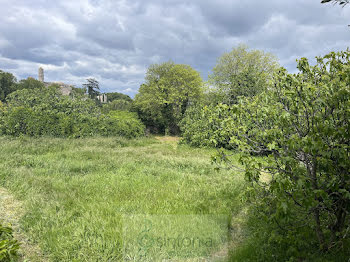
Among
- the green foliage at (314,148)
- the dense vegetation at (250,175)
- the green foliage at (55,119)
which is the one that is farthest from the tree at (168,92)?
the green foliage at (314,148)

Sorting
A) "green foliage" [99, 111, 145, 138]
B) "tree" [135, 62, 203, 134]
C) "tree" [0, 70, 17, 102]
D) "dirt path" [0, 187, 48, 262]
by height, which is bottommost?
"dirt path" [0, 187, 48, 262]

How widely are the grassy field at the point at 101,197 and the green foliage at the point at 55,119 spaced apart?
5.19m

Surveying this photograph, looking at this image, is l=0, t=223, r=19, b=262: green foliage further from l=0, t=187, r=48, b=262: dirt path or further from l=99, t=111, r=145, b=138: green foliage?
l=99, t=111, r=145, b=138: green foliage

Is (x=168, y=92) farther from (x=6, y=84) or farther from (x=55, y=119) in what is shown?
(x=6, y=84)

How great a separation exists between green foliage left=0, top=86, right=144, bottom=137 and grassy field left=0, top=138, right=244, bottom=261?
5.19 m

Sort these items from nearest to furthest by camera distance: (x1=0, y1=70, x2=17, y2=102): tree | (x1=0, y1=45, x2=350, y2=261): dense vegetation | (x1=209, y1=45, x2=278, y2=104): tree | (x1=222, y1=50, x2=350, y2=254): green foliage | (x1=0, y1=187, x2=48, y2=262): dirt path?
(x1=222, y1=50, x2=350, y2=254): green foliage
(x1=0, y1=45, x2=350, y2=261): dense vegetation
(x1=0, y1=187, x2=48, y2=262): dirt path
(x1=209, y1=45, x2=278, y2=104): tree
(x1=0, y1=70, x2=17, y2=102): tree

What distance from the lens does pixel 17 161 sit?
24.8 ft

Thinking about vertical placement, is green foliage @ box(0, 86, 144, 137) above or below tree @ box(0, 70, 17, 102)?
below

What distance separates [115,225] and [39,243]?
114 cm

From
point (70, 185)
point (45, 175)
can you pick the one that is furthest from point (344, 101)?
point (45, 175)

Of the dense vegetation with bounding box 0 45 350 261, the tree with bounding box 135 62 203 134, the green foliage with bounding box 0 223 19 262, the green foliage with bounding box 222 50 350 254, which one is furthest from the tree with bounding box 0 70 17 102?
the green foliage with bounding box 222 50 350 254

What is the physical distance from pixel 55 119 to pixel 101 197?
11.1m

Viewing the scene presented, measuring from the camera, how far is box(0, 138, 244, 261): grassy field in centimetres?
324

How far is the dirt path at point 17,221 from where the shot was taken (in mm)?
3074
